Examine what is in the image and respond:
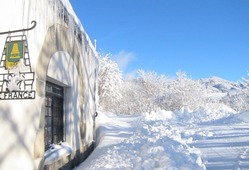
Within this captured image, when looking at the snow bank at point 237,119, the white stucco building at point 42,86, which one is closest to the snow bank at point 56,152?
the white stucco building at point 42,86

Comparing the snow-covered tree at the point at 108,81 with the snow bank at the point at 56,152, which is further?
the snow-covered tree at the point at 108,81

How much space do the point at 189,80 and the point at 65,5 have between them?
102 feet

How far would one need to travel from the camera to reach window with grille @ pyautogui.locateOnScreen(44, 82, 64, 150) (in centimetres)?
538

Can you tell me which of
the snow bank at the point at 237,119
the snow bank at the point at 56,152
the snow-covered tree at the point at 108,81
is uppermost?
the snow-covered tree at the point at 108,81

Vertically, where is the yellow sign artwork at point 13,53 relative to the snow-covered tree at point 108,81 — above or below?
below

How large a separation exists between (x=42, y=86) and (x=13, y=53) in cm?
159

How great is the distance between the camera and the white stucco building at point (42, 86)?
3.12 m

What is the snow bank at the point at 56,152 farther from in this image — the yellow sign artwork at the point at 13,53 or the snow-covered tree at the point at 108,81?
the snow-covered tree at the point at 108,81

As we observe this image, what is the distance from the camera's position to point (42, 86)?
4.48m

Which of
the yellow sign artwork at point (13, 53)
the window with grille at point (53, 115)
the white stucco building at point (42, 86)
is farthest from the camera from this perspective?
the window with grille at point (53, 115)

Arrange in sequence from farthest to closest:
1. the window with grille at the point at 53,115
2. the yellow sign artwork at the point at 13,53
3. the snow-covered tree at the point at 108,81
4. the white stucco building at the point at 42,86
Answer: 1. the snow-covered tree at the point at 108,81
2. the window with grille at the point at 53,115
3. the white stucco building at the point at 42,86
4. the yellow sign artwork at the point at 13,53

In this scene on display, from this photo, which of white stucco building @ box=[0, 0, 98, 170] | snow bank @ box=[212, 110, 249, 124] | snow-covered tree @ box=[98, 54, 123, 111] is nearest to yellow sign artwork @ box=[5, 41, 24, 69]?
white stucco building @ box=[0, 0, 98, 170]

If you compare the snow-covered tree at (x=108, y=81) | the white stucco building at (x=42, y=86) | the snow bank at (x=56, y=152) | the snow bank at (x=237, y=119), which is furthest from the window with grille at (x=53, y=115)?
the snow-covered tree at (x=108, y=81)

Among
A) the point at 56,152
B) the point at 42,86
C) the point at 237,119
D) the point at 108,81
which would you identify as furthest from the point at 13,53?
the point at 108,81
